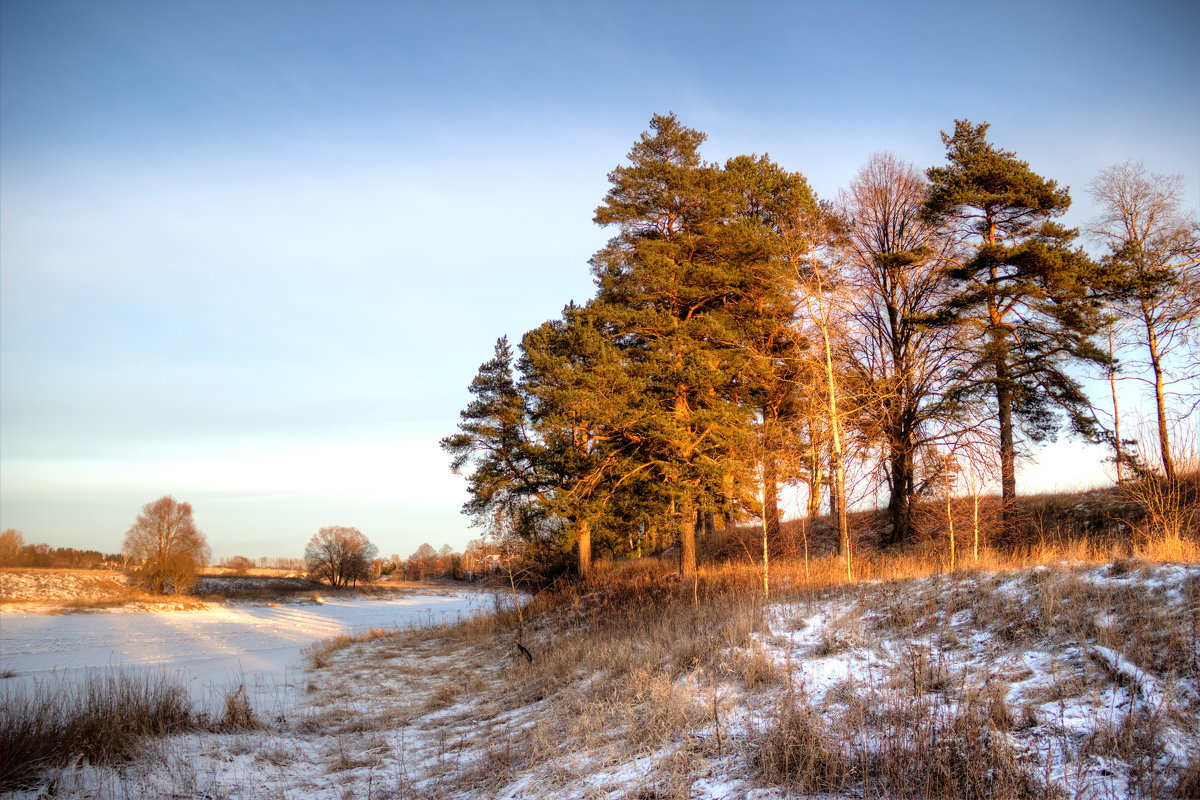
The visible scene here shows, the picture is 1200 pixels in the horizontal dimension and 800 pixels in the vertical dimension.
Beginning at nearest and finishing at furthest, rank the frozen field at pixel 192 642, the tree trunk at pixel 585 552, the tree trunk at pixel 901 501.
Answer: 1. the frozen field at pixel 192 642
2. the tree trunk at pixel 901 501
3. the tree trunk at pixel 585 552

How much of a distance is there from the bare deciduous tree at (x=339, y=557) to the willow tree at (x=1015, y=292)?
219 feet

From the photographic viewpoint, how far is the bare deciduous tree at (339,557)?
69.2 metres

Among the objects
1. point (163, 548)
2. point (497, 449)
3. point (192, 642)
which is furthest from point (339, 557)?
point (497, 449)

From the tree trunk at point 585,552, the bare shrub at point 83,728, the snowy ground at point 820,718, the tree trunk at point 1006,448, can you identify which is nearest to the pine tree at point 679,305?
the tree trunk at point 585,552

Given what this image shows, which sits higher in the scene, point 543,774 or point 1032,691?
point 1032,691

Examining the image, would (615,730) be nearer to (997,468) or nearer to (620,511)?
(620,511)

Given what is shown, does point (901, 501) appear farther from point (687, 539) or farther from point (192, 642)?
point (192, 642)

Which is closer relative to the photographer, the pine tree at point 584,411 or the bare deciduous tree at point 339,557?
the pine tree at point 584,411

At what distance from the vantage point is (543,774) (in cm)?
623

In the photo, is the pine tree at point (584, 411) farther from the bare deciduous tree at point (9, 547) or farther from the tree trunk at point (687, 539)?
the bare deciduous tree at point (9, 547)

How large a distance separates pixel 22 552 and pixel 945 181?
81070 millimetres

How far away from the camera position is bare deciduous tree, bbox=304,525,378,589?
227ft

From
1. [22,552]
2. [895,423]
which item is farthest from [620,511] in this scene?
[22,552]

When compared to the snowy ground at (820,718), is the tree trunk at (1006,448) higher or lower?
higher
